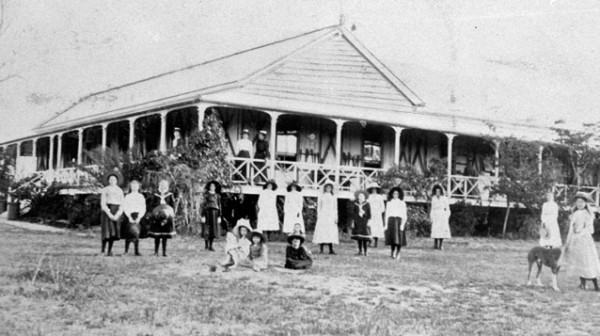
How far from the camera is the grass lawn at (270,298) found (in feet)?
22.1

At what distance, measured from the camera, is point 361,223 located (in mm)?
14164

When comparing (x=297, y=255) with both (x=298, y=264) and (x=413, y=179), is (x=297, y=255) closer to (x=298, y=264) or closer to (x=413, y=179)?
(x=298, y=264)

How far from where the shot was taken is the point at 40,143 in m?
30.5

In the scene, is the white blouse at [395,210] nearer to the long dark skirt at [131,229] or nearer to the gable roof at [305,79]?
the long dark skirt at [131,229]

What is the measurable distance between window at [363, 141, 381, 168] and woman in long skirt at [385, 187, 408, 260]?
857cm

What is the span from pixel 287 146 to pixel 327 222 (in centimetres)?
728

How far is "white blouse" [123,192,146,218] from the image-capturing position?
11875 mm

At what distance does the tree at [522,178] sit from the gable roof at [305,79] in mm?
3411

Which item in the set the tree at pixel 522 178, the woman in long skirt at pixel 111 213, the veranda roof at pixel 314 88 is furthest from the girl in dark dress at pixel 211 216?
the tree at pixel 522 178

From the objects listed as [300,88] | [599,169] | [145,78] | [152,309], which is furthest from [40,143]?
[152,309]

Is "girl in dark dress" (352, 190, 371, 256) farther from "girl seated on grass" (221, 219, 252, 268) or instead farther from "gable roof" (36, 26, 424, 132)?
"gable roof" (36, 26, 424, 132)

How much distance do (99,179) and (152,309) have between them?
10246 mm

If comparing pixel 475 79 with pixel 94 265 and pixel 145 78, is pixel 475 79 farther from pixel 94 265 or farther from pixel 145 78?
pixel 94 265

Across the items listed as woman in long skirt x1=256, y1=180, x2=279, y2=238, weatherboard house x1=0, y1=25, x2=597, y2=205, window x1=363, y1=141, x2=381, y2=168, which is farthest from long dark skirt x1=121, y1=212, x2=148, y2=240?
window x1=363, y1=141, x2=381, y2=168
